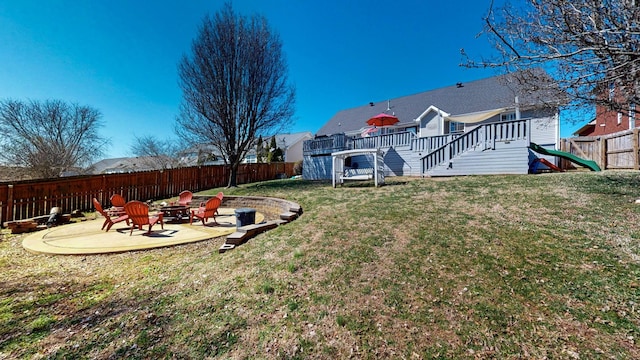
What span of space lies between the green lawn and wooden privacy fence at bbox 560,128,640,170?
6.69 metres

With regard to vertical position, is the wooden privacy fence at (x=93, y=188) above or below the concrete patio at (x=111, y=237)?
above

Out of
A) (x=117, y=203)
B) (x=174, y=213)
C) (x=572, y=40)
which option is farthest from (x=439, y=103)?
(x=117, y=203)

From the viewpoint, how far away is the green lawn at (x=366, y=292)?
2525 millimetres

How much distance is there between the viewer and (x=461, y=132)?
1555 cm

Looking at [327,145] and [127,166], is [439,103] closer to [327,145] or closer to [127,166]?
[327,145]

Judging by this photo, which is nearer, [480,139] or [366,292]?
[366,292]

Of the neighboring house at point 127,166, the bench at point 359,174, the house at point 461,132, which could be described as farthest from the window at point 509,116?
the neighboring house at point 127,166

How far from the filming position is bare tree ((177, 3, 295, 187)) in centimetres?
1441

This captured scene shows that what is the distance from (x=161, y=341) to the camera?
9.22ft

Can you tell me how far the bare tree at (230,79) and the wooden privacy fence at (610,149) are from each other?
53.9ft

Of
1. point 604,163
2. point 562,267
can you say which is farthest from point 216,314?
point 604,163

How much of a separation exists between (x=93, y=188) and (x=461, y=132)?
64.8ft

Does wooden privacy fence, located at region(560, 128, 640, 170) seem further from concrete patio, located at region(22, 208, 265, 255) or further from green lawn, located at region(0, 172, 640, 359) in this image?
concrete patio, located at region(22, 208, 265, 255)

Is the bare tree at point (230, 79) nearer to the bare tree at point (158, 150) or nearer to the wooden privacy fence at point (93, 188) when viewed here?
the wooden privacy fence at point (93, 188)
